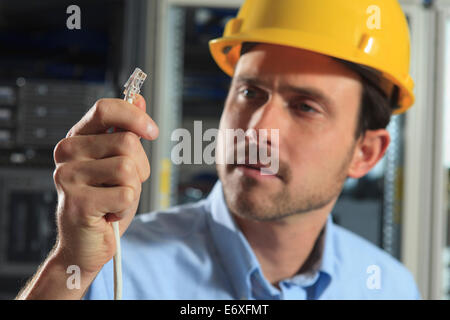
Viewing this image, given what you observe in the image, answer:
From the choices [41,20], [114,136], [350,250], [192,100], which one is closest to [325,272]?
[350,250]

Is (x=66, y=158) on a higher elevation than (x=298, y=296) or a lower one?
higher

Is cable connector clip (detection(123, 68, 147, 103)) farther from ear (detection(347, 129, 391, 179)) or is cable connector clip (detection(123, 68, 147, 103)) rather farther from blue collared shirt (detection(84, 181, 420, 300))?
ear (detection(347, 129, 391, 179))

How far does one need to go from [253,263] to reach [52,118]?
2.95 ft

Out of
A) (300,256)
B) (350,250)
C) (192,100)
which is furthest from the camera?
(192,100)

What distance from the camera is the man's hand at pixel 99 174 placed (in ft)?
1.70

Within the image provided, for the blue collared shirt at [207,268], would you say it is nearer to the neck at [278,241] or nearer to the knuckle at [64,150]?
the neck at [278,241]

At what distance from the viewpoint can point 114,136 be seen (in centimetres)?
53

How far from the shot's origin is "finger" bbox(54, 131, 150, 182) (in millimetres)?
522

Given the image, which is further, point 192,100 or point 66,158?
point 192,100

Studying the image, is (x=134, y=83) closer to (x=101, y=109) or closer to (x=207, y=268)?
(x=101, y=109)

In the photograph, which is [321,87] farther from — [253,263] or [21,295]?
[21,295]

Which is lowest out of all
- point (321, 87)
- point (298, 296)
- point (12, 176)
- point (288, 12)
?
point (298, 296)

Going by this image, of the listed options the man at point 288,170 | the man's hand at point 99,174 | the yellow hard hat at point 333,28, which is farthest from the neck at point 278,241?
the man's hand at point 99,174

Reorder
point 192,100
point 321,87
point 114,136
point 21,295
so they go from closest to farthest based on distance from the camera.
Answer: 1. point 114,136
2. point 21,295
3. point 321,87
4. point 192,100
